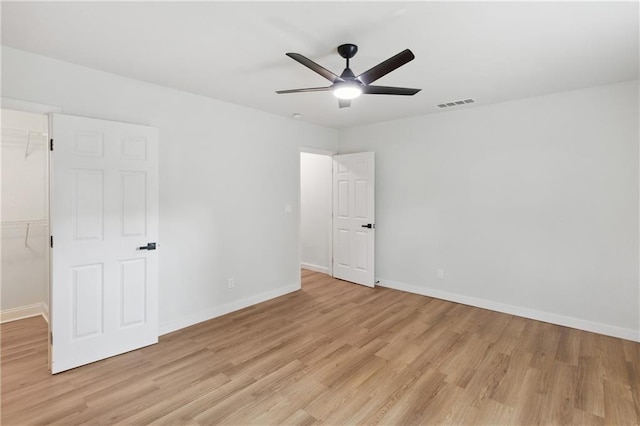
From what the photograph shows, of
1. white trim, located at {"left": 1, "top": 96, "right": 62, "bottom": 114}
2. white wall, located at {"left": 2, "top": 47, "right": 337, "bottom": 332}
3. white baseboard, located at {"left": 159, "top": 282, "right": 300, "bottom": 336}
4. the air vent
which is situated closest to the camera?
white trim, located at {"left": 1, "top": 96, "right": 62, "bottom": 114}

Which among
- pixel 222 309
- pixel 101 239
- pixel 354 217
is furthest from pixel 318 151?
pixel 101 239

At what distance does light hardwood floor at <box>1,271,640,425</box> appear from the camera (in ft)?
7.29

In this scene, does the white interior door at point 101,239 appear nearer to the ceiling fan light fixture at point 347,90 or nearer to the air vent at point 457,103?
the ceiling fan light fixture at point 347,90

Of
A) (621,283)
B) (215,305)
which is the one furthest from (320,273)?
(621,283)

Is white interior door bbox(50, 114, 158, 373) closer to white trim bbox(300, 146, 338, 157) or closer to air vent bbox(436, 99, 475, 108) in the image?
white trim bbox(300, 146, 338, 157)

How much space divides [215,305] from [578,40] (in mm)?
4383

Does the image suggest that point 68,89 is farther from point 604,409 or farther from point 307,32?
point 604,409

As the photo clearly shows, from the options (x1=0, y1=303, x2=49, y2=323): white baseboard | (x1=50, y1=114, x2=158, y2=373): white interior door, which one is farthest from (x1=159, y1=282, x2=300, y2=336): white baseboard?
(x1=0, y1=303, x2=49, y2=323): white baseboard

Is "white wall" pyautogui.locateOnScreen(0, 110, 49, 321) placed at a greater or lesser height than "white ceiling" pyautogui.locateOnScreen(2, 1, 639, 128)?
lesser

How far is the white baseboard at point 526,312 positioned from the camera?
3.39 meters

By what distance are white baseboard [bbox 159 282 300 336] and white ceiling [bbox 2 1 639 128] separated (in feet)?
8.56

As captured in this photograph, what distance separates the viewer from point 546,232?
3.80 metres

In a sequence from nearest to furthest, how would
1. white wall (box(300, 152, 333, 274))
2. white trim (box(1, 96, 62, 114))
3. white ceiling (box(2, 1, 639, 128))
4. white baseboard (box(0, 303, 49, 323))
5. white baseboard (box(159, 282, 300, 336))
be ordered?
white ceiling (box(2, 1, 639, 128)) → white trim (box(1, 96, 62, 114)) → white baseboard (box(159, 282, 300, 336)) → white baseboard (box(0, 303, 49, 323)) → white wall (box(300, 152, 333, 274))

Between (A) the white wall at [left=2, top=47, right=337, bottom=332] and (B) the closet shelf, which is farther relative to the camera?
(B) the closet shelf
